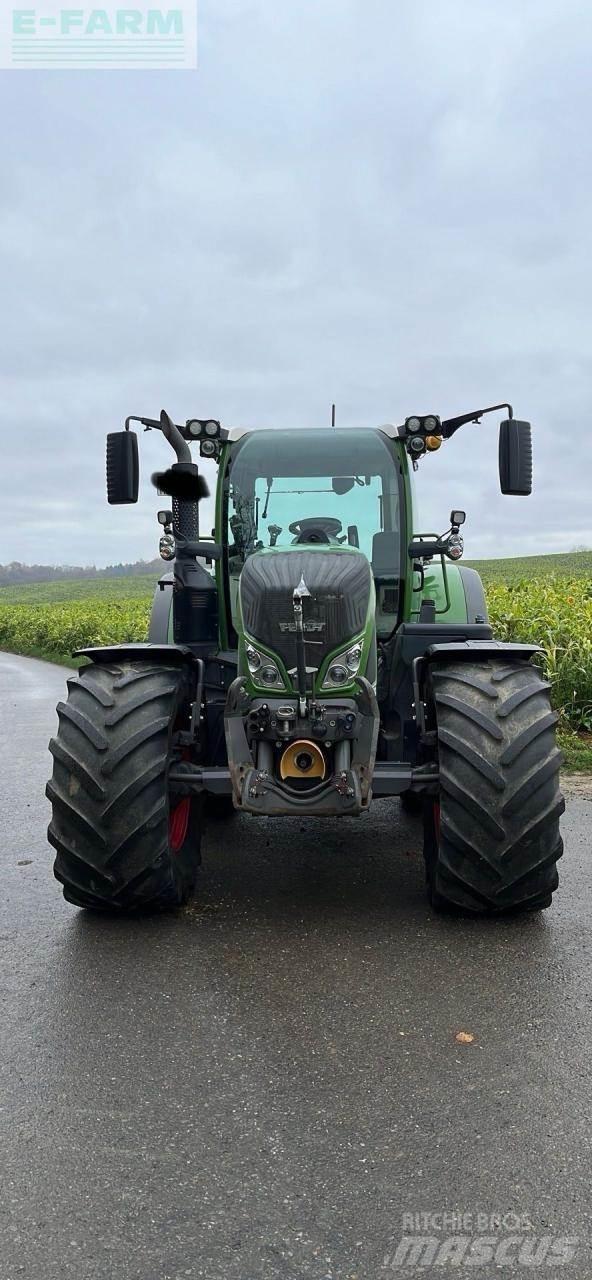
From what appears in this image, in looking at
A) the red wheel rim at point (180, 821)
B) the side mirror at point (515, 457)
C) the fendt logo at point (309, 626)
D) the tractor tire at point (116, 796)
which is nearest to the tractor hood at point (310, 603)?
the fendt logo at point (309, 626)

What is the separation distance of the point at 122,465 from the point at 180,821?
1802 millimetres

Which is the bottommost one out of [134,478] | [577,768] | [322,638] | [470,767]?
[577,768]

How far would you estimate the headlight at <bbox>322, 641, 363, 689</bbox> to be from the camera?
399 centimetres

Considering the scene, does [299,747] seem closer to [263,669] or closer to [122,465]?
[263,669]

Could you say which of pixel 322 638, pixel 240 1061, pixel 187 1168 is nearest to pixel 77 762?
pixel 322 638

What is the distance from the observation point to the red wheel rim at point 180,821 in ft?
14.4

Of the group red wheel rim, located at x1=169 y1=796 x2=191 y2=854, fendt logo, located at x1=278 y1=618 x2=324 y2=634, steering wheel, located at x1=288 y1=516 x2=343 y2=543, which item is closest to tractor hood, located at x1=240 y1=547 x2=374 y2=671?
fendt logo, located at x1=278 y1=618 x2=324 y2=634

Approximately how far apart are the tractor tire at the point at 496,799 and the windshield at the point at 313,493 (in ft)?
4.38

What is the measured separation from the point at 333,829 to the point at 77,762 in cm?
225

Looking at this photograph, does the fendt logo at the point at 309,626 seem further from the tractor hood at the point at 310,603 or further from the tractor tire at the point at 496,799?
the tractor tire at the point at 496,799

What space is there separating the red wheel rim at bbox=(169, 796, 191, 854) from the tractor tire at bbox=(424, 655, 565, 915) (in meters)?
1.19

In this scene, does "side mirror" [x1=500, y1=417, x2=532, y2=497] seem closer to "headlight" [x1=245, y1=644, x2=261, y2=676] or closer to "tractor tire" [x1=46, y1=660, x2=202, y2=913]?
"headlight" [x1=245, y1=644, x2=261, y2=676]

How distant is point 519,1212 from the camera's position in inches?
87.2

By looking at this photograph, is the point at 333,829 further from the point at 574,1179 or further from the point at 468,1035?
the point at 574,1179
